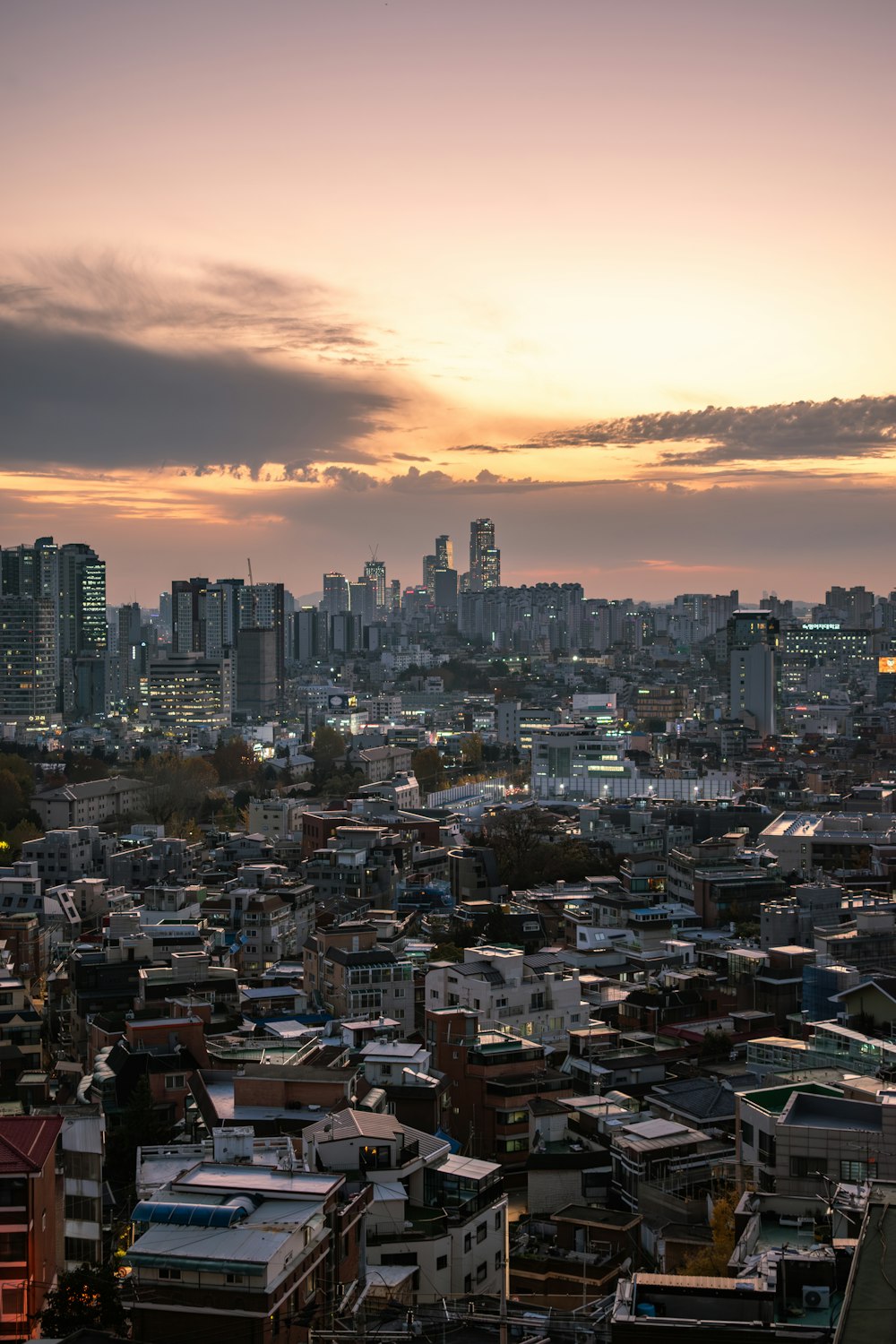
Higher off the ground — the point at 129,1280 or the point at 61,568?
the point at 61,568

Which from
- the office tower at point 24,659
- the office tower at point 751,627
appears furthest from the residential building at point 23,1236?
the office tower at point 751,627

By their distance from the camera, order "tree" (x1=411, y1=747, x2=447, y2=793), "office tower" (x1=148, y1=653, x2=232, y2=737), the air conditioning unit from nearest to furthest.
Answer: the air conditioning unit → "tree" (x1=411, y1=747, x2=447, y2=793) → "office tower" (x1=148, y1=653, x2=232, y2=737)

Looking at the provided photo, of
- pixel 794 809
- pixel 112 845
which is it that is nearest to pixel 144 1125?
pixel 112 845

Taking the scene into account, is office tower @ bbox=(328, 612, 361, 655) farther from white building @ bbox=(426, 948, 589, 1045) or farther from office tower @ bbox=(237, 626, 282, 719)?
white building @ bbox=(426, 948, 589, 1045)

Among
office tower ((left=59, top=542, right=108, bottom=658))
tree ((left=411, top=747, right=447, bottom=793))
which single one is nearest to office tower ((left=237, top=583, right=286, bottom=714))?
office tower ((left=59, top=542, right=108, bottom=658))

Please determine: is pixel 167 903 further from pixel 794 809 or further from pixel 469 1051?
pixel 794 809

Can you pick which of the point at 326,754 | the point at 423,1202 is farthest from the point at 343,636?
the point at 423,1202

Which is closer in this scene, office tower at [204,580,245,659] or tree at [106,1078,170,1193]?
tree at [106,1078,170,1193]
